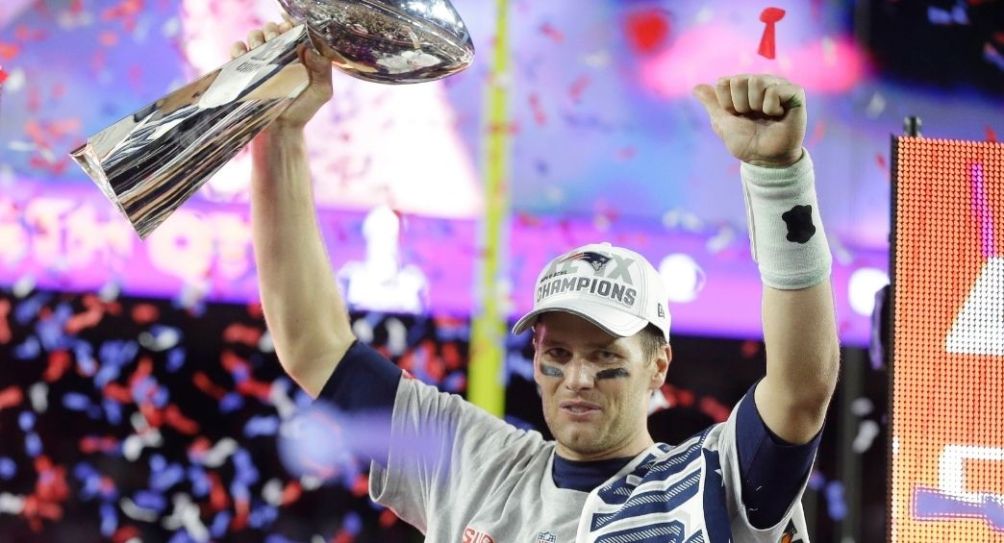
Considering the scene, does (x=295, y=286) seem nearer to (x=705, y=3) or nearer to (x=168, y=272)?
(x=168, y=272)

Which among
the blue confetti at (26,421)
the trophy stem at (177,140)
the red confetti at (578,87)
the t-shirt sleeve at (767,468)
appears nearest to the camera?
the trophy stem at (177,140)

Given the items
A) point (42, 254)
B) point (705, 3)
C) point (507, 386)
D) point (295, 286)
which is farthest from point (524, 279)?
point (295, 286)

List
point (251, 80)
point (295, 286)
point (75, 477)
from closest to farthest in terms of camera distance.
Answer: point (251, 80), point (295, 286), point (75, 477)

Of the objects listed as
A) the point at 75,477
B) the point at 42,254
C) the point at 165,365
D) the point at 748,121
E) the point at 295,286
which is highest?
the point at 748,121

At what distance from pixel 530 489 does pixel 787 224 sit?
609 mm

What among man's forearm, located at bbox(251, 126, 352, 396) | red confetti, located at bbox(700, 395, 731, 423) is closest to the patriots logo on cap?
man's forearm, located at bbox(251, 126, 352, 396)

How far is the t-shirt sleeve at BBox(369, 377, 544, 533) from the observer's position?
6.40ft

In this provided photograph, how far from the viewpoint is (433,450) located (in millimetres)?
1991

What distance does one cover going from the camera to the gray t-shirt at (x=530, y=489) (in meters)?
1.58

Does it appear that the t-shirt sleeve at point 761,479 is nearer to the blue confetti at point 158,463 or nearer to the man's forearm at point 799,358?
the man's forearm at point 799,358

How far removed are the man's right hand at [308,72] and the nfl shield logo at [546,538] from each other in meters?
0.68

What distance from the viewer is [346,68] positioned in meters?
1.45

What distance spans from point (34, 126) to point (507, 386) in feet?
5.45

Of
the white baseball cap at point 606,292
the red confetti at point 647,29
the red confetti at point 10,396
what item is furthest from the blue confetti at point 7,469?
the white baseball cap at point 606,292
